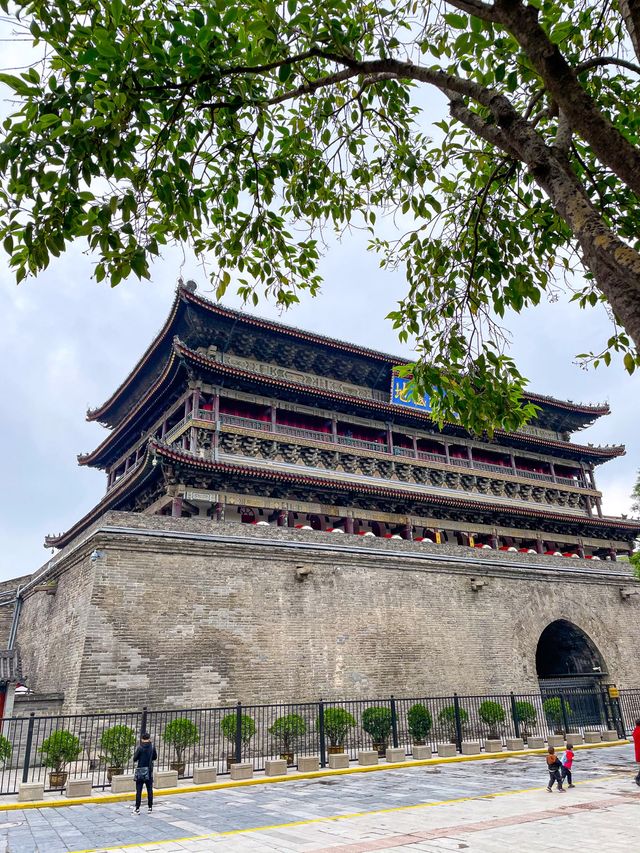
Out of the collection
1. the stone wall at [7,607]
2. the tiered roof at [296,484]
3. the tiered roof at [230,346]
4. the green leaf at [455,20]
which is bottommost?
the stone wall at [7,607]

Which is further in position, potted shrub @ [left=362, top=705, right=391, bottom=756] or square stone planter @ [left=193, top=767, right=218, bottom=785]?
potted shrub @ [left=362, top=705, right=391, bottom=756]

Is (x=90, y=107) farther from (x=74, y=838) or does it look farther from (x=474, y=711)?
(x=474, y=711)

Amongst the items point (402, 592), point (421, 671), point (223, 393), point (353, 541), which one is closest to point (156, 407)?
point (223, 393)

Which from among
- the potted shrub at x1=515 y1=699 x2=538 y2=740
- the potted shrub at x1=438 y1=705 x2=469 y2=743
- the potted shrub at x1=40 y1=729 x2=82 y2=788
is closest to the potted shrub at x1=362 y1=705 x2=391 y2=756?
the potted shrub at x1=438 y1=705 x2=469 y2=743

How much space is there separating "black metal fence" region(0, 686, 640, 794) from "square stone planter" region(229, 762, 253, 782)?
82cm

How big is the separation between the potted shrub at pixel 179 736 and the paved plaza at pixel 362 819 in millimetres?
1855

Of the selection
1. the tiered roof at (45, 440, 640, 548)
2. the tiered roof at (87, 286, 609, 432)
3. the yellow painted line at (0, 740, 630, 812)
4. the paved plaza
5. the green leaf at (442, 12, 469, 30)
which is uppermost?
the tiered roof at (87, 286, 609, 432)

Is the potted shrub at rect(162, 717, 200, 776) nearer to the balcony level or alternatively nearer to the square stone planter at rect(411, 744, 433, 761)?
the square stone planter at rect(411, 744, 433, 761)

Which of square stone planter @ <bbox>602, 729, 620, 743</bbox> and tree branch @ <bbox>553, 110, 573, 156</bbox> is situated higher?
tree branch @ <bbox>553, 110, 573, 156</bbox>

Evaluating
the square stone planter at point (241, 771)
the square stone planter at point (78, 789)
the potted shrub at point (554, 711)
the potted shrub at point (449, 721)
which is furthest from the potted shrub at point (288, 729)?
the potted shrub at point (554, 711)

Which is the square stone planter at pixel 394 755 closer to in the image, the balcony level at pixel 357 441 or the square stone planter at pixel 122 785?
the square stone planter at pixel 122 785

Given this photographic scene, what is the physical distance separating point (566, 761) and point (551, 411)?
23671 millimetres

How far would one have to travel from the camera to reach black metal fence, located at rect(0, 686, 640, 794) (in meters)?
10.9

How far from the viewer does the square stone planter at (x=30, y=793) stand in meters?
8.92
